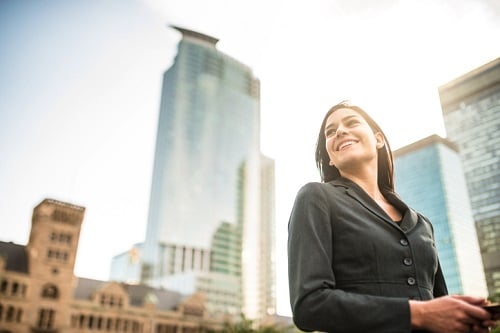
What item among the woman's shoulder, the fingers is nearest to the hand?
the fingers

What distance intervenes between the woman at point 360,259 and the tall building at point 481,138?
303 ft

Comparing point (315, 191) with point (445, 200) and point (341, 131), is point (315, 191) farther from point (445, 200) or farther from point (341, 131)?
point (445, 200)

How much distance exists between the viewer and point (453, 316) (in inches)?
59.3

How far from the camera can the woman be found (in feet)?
5.14

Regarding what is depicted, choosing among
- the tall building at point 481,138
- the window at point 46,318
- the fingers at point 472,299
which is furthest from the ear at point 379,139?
the tall building at point 481,138

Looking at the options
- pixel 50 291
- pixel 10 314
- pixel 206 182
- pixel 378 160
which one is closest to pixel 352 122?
pixel 378 160

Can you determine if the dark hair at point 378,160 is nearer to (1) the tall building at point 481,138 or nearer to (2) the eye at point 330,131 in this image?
(2) the eye at point 330,131

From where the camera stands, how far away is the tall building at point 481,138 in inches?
3391

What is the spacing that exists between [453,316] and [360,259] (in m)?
0.41

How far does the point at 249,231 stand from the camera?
5027 inches

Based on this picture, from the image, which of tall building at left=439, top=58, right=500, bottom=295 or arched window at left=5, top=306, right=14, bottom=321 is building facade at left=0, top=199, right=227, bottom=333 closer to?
arched window at left=5, top=306, right=14, bottom=321

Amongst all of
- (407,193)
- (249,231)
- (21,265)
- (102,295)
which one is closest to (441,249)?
(407,193)

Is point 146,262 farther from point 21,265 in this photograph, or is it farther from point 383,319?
point 383,319

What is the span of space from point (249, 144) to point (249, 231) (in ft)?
89.2
